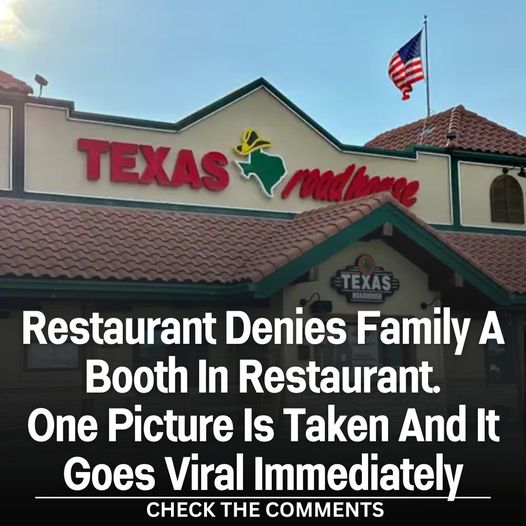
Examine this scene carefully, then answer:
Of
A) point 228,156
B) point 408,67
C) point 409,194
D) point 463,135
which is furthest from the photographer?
point 408,67

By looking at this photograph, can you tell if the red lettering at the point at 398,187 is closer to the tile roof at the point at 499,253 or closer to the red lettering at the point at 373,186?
the red lettering at the point at 373,186

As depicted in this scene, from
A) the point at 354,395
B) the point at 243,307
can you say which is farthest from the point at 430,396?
the point at 243,307

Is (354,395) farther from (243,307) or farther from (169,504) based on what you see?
(169,504)

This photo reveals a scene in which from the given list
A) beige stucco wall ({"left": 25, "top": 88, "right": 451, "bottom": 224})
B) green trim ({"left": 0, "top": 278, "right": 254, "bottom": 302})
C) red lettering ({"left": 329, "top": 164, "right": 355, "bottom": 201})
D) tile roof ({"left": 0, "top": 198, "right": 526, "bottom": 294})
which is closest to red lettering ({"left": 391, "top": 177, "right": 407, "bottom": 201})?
beige stucco wall ({"left": 25, "top": 88, "right": 451, "bottom": 224})

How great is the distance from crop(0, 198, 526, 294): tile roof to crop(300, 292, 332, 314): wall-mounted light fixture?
1078 mm

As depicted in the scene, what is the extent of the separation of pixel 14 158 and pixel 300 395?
21.4 ft

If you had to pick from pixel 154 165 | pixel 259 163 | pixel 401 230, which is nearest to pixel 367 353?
pixel 401 230

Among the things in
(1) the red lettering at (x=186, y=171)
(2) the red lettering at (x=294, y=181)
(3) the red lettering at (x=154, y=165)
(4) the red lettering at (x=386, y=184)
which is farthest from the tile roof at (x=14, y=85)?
(4) the red lettering at (x=386, y=184)

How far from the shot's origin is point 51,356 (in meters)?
15.2

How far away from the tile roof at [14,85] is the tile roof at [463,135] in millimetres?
9329

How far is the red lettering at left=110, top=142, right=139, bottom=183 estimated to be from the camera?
16.3m

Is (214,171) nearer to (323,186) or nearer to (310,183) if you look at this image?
(310,183)

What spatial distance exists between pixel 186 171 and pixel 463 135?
23.9ft

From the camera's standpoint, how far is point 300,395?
49.6 feet
